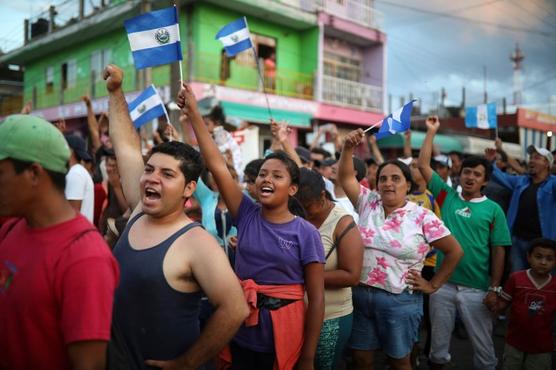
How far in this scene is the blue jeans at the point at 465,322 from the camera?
3992mm

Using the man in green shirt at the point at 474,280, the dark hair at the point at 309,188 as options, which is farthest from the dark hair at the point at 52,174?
the man in green shirt at the point at 474,280

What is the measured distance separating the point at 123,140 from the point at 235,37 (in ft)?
12.8

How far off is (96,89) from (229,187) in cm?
1722

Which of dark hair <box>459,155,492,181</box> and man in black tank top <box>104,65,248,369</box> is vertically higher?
dark hair <box>459,155,492,181</box>

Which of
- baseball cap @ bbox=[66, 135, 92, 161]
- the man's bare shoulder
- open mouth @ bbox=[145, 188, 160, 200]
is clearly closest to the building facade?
baseball cap @ bbox=[66, 135, 92, 161]

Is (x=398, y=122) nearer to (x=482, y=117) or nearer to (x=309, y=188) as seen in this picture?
(x=309, y=188)

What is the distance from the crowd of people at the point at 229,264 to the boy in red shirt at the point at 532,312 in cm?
1

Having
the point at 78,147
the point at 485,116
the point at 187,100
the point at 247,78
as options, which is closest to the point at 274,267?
the point at 187,100

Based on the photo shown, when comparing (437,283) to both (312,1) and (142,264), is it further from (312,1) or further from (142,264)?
(312,1)

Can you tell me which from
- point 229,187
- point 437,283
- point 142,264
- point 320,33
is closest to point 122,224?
point 229,187

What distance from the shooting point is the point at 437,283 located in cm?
367

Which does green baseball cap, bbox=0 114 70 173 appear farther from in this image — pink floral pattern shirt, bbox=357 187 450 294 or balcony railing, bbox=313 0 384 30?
balcony railing, bbox=313 0 384 30

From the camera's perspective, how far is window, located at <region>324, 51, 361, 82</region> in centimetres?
1903

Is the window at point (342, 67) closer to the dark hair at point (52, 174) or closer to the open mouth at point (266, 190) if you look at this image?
the open mouth at point (266, 190)
